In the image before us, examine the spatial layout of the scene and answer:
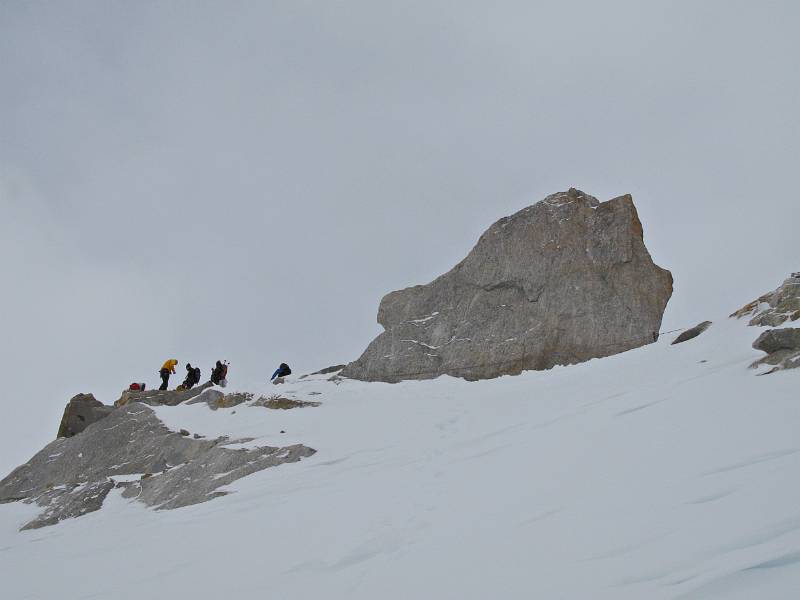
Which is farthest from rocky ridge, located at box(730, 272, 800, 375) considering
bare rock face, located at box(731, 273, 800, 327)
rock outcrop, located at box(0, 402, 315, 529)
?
rock outcrop, located at box(0, 402, 315, 529)

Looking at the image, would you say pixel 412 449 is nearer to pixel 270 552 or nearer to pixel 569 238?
pixel 270 552

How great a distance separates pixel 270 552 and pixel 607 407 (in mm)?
5356

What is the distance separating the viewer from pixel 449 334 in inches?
829

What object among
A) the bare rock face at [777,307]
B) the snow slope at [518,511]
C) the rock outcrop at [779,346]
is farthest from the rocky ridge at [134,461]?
the bare rock face at [777,307]

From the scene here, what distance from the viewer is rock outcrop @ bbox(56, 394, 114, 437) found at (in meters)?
22.3

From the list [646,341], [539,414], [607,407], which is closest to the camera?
[607,407]

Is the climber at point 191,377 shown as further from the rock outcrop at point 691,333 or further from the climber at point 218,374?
the rock outcrop at point 691,333

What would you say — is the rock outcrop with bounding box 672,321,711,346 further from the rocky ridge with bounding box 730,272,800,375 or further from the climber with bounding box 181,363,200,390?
the climber with bounding box 181,363,200,390

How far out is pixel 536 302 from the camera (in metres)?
20.5

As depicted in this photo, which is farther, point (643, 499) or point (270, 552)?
point (270, 552)

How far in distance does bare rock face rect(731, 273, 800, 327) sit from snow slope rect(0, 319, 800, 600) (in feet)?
1.44

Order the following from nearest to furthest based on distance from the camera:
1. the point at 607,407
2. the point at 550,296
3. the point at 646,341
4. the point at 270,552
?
the point at 270,552
the point at 607,407
the point at 646,341
the point at 550,296

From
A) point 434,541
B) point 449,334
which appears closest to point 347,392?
point 449,334

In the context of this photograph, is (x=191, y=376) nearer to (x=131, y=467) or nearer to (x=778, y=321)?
(x=131, y=467)
